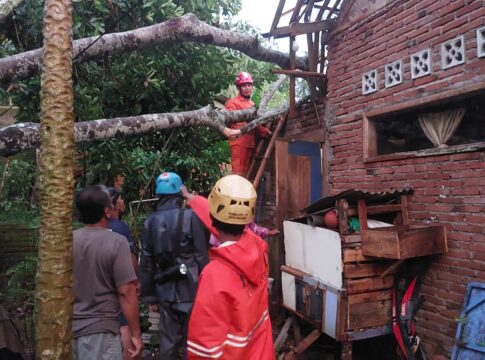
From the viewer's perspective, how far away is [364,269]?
13.7ft

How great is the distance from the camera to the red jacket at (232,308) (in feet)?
5.51

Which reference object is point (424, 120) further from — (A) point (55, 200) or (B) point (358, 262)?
→ (A) point (55, 200)

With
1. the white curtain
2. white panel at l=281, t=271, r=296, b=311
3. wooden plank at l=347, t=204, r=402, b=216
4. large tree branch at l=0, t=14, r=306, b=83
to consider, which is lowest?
white panel at l=281, t=271, r=296, b=311

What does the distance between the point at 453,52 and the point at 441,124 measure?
0.75 meters

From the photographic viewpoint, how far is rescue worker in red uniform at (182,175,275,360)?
1.68 metres

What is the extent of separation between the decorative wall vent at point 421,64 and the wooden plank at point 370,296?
2.42 metres

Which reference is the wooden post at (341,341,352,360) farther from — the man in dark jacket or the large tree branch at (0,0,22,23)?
the large tree branch at (0,0,22,23)

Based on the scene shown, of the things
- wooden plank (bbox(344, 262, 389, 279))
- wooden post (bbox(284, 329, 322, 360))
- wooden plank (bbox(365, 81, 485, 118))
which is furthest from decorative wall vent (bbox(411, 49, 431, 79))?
wooden post (bbox(284, 329, 322, 360))

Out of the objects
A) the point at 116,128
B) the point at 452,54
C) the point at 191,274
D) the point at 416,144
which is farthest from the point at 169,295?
the point at 452,54

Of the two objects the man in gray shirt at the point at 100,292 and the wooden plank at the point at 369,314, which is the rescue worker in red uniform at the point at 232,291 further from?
the wooden plank at the point at 369,314

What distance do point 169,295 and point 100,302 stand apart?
3.22ft

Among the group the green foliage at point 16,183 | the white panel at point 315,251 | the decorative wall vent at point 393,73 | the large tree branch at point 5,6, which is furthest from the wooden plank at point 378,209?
the green foliage at point 16,183

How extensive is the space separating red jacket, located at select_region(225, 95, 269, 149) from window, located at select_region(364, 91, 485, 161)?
2210 millimetres

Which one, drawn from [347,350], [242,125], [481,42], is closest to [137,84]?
[242,125]
